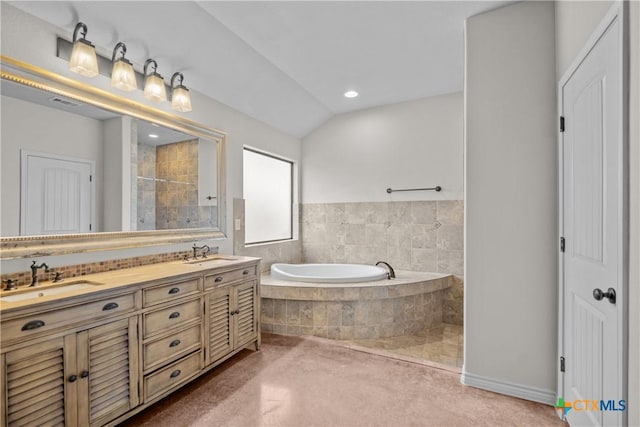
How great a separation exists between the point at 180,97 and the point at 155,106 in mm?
207

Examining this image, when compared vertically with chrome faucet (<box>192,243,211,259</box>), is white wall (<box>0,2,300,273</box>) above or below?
above

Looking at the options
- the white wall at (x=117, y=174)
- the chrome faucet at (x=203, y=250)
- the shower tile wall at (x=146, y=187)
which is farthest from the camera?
the chrome faucet at (x=203, y=250)

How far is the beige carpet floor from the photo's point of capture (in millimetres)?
1916

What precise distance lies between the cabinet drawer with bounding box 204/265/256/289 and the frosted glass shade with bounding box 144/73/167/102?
56.0 inches

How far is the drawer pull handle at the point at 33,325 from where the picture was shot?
4.54 ft

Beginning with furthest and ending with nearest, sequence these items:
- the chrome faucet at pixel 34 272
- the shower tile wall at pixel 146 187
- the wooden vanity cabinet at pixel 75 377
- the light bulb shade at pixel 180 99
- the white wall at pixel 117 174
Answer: the light bulb shade at pixel 180 99 → the shower tile wall at pixel 146 187 → the white wall at pixel 117 174 → the chrome faucet at pixel 34 272 → the wooden vanity cabinet at pixel 75 377

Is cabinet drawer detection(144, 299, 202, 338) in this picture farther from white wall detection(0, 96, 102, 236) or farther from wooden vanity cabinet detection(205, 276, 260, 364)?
white wall detection(0, 96, 102, 236)

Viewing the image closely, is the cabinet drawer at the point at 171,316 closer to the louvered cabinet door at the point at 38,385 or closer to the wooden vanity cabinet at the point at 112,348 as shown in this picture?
the wooden vanity cabinet at the point at 112,348

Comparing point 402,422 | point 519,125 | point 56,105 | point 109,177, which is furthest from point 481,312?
point 56,105

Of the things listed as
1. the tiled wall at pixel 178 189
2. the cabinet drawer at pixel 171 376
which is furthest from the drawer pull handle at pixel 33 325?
the tiled wall at pixel 178 189

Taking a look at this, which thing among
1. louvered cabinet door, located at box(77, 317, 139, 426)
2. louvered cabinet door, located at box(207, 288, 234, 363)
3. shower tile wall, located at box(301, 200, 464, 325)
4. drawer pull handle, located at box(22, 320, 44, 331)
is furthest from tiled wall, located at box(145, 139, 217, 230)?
shower tile wall, located at box(301, 200, 464, 325)

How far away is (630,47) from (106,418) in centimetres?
286

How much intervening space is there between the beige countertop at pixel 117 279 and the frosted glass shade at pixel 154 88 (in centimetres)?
128

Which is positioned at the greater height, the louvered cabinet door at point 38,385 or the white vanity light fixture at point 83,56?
the white vanity light fixture at point 83,56
